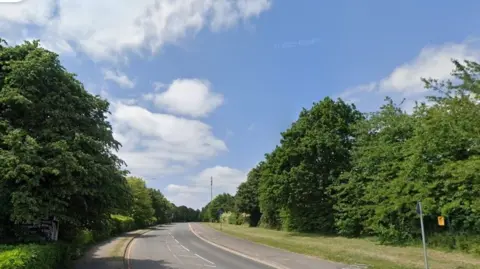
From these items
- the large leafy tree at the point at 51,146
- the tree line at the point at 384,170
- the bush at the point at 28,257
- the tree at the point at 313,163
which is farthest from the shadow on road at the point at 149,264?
the tree at the point at 313,163

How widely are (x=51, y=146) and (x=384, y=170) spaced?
22.9m

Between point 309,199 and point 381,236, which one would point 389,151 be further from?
point 309,199

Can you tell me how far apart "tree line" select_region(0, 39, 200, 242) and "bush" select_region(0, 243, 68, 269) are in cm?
149

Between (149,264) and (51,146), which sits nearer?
(51,146)

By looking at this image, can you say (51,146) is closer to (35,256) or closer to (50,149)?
(50,149)

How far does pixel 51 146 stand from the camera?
1473cm

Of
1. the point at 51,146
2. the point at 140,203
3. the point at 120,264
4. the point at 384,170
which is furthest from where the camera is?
the point at 140,203

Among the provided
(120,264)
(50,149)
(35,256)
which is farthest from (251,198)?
(35,256)

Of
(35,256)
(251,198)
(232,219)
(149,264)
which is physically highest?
(251,198)

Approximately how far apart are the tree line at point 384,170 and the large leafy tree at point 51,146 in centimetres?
1530

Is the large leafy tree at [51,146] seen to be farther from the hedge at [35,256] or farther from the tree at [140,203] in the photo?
the tree at [140,203]

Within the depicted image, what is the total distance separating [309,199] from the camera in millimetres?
38781

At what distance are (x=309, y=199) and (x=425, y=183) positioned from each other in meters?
15.5

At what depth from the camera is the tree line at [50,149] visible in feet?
45.6
